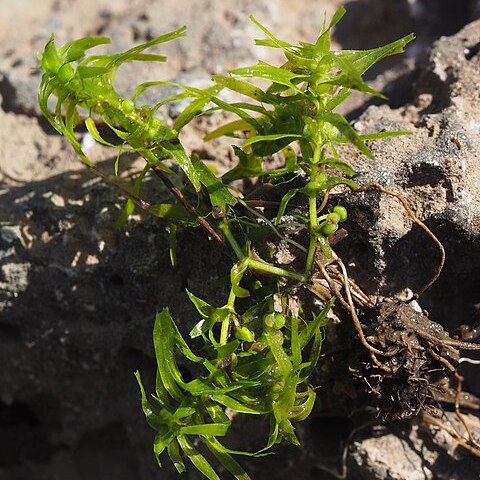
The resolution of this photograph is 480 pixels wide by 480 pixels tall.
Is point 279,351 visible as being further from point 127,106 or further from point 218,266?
point 127,106

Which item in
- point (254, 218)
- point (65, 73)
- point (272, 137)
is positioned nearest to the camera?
point (272, 137)

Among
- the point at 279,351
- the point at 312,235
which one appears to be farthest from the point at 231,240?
the point at 279,351

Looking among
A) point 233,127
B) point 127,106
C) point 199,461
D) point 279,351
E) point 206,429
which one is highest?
point 127,106

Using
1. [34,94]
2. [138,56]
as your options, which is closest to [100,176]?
[138,56]

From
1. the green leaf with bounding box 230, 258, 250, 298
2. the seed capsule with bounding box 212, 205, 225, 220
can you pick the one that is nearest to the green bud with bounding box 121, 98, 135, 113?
the seed capsule with bounding box 212, 205, 225, 220

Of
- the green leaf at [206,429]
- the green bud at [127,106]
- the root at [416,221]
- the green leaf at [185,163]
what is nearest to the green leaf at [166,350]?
the green leaf at [206,429]

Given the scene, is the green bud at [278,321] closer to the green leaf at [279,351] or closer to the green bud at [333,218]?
the green leaf at [279,351]

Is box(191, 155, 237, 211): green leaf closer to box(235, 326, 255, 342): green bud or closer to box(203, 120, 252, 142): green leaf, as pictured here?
box(203, 120, 252, 142): green leaf
